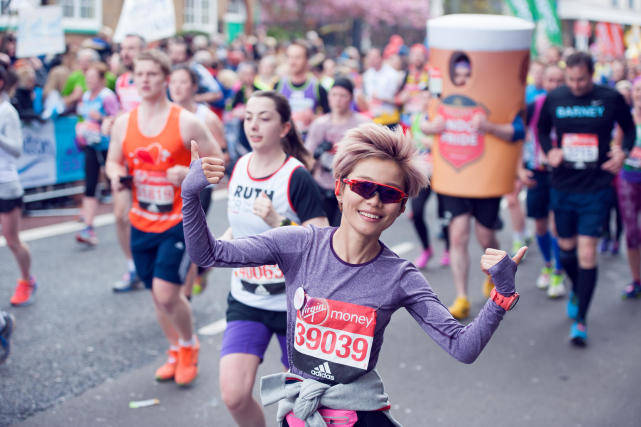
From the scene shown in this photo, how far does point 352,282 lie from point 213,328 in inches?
136

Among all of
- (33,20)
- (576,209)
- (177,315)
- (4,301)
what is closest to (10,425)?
(177,315)

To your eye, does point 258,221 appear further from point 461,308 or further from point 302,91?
point 302,91

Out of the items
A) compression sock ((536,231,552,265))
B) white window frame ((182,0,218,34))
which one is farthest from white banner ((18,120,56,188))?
white window frame ((182,0,218,34))

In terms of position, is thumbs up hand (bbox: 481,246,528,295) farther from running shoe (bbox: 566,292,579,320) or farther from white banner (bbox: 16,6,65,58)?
white banner (bbox: 16,6,65,58)

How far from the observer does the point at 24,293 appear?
20.5 feet

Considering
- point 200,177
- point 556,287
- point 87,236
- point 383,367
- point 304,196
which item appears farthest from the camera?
point 87,236

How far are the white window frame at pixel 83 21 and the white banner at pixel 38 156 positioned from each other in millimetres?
11659

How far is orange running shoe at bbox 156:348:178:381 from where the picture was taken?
15.9 ft

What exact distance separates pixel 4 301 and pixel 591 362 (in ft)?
15.1

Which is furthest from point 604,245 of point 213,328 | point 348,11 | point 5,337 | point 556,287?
point 348,11

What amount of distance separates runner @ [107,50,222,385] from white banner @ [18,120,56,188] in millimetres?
5184

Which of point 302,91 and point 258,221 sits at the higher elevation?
point 302,91

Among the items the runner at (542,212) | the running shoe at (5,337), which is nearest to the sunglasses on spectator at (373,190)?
the running shoe at (5,337)

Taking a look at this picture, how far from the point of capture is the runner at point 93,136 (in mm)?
8039
